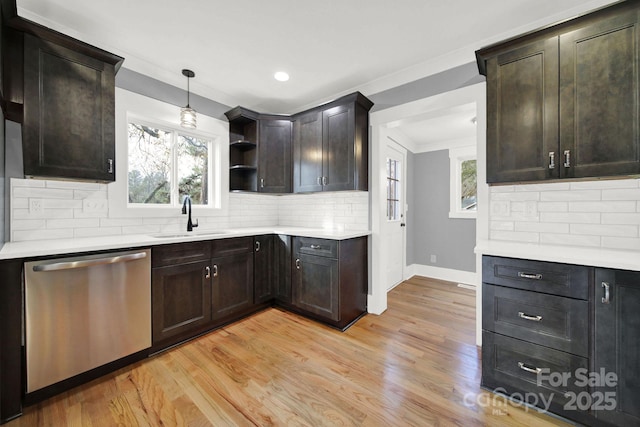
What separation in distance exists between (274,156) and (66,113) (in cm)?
195

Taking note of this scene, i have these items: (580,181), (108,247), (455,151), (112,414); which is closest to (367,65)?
(580,181)

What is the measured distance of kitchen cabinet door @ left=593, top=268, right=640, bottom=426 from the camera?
3.99 ft

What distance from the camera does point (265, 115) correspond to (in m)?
3.27

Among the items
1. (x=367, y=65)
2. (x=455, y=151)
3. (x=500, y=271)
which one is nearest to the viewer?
(x=500, y=271)

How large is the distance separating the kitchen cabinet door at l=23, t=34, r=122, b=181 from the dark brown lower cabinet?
6.20 feet

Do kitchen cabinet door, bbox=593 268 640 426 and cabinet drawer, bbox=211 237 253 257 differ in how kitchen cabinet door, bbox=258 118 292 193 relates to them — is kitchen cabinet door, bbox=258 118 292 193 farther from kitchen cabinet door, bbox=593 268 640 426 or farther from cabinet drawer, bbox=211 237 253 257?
kitchen cabinet door, bbox=593 268 640 426

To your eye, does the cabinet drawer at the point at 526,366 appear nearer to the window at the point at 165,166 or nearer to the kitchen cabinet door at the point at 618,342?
the kitchen cabinet door at the point at 618,342

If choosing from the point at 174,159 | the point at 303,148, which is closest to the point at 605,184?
the point at 303,148

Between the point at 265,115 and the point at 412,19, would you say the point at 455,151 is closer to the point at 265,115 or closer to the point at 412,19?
the point at 412,19

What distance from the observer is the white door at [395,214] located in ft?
12.3

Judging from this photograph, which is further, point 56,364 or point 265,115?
point 265,115

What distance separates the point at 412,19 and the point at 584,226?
6.56 feet

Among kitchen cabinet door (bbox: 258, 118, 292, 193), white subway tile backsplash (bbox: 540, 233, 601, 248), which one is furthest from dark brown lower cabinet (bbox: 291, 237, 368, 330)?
white subway tile backsplash (bbox: 540, 233, 601, 248)

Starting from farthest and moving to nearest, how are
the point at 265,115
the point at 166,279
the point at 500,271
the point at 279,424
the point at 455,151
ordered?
1. the point at 455,151
2. the point at 265,115
3. the point at 166,279
4. the point at 500,271
5. the point at 279,424
